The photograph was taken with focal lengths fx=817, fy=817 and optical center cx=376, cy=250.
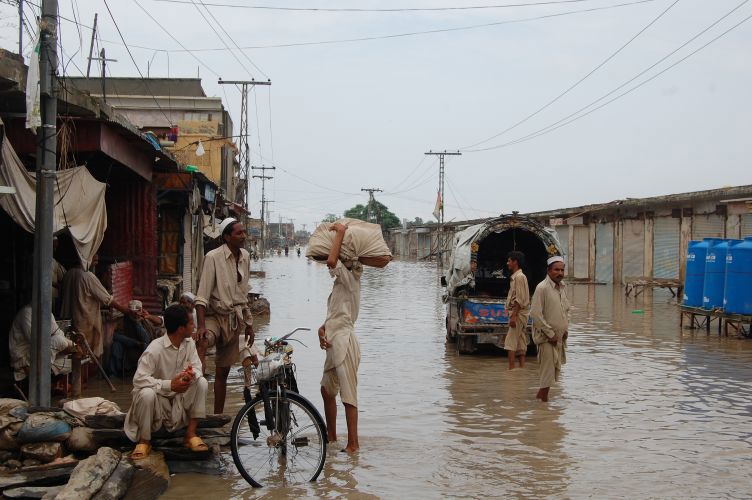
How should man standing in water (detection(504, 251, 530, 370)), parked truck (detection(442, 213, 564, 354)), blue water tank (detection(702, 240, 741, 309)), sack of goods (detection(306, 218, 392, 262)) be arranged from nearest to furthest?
sack of goods (detection(306, 218, 392, 262)) < man standing in water (detection(504, 251, 530, 370)) < parked truck (detection(442, 213, 564, 354)) < blue water tank (detection(702, 240, 741, 309))

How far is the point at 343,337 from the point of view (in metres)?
7.11

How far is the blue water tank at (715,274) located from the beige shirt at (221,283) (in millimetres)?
11806

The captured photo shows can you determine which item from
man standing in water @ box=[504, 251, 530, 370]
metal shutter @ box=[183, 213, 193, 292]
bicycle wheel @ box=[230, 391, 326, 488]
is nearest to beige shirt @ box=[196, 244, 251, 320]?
bicycle wheel @ box=[230, 391, 326, 488]

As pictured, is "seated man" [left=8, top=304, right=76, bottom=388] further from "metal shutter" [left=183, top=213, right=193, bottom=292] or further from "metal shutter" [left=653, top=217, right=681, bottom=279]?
"metal shutter" [left=653, top=217, right=681, bottom=279]

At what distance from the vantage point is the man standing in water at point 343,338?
23.1 feet

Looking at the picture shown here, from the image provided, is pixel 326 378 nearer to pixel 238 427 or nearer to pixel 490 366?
pixel 238 427

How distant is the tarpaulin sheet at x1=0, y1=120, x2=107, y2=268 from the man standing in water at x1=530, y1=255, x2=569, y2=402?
5.15 metres

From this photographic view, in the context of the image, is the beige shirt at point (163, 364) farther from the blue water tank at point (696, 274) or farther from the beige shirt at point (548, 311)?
the blue water tank at point (696, 274)

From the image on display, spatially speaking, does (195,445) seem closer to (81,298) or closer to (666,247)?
(81,298)

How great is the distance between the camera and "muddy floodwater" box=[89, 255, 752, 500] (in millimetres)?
6355

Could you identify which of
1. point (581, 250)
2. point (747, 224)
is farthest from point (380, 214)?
point (747, 224)

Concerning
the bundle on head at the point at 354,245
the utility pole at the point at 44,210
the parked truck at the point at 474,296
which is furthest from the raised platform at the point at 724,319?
the utility pole at the point at 44,210

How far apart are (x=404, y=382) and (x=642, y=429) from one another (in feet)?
12.4

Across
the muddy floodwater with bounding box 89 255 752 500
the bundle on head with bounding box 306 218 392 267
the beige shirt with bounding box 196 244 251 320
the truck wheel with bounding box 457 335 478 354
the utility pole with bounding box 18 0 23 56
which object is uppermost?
the utility pole with bounding box 18 0 23 56
